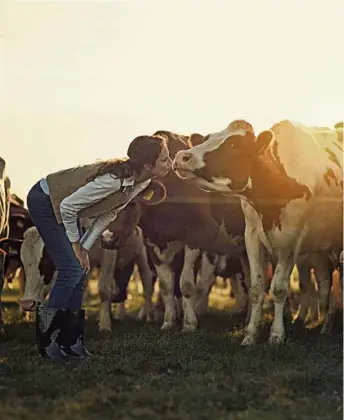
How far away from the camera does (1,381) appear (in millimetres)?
5871

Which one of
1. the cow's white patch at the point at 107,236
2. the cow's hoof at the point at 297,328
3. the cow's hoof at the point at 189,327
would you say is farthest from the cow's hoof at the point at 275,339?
the cow's white patch at the point at 107,236

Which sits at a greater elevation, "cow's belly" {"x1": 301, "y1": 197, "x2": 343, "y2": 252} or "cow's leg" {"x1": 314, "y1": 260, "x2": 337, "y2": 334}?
"cow's belly" {"x1": 301, "y1": 197, "x2": 343, "y2": 252}

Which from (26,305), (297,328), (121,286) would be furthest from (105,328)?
(297,328)

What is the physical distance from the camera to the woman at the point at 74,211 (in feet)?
22.6

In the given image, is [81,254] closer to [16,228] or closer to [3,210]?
[3,210]

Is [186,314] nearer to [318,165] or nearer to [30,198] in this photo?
[318,165]

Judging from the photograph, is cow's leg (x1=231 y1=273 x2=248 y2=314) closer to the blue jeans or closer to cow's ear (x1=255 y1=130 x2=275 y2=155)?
cow's ear (x1=255 y1=130 x2=275 y2=155)

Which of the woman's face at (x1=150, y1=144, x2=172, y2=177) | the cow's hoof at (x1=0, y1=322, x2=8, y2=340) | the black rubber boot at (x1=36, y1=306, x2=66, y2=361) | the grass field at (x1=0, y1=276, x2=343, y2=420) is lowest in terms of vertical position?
the cow's hoof at (x1=0, y1=322, x2=8, y2=340)

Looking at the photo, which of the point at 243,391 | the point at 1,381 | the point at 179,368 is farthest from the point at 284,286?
the point at 1,381

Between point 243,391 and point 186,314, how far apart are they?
4251 mm

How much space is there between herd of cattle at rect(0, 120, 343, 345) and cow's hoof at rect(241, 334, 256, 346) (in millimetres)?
21

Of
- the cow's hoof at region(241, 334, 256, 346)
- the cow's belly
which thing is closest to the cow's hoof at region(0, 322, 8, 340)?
the cow's hoof at region(241, 334, 256, 346)

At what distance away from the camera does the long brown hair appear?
271 inches

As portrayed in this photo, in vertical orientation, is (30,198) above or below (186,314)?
above
